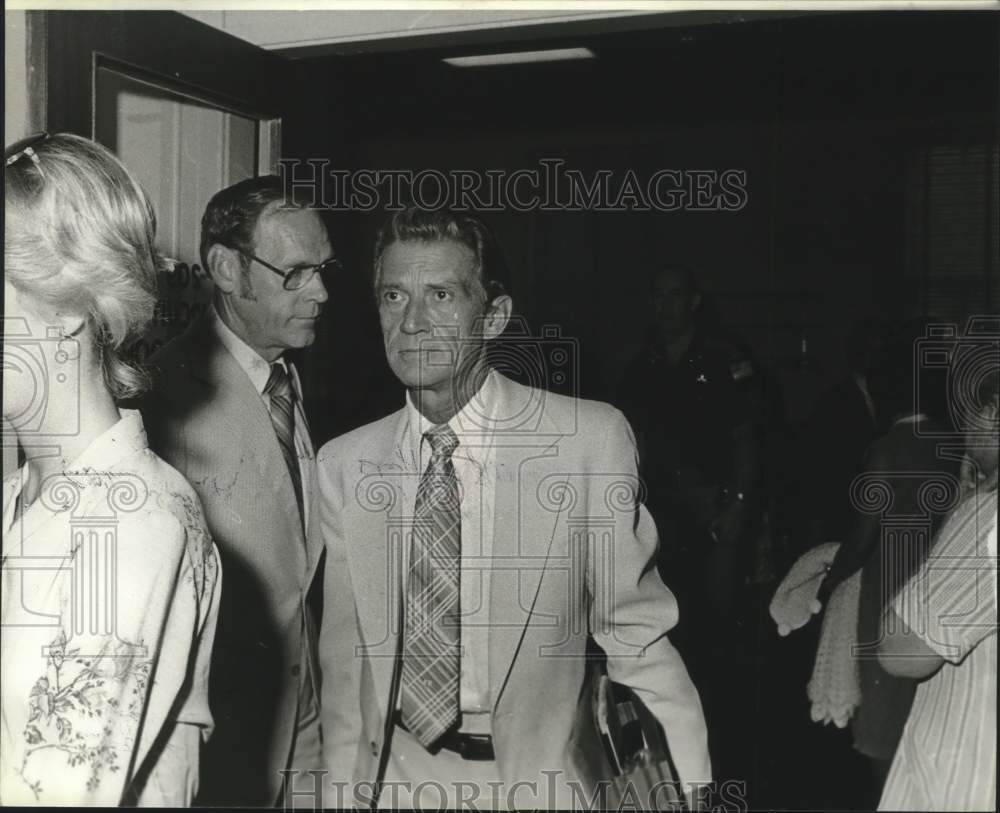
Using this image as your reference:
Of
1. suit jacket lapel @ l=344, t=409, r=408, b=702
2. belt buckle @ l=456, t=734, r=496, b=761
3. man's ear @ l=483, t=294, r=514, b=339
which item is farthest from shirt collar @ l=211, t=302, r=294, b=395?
belt buckle @ l=456, t=734, r=496, b=761

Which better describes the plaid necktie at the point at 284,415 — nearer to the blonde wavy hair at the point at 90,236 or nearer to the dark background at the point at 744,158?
the dark background at the point at 744,158

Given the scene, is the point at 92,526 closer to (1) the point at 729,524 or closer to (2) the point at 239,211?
(2) the point at 239,211

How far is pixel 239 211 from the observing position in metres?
2.45

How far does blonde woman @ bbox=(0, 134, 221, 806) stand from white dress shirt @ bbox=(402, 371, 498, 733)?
1.81 ft

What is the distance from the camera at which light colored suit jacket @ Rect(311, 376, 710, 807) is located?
7.91ft

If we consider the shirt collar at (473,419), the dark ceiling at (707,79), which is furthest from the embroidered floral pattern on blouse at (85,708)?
the dark ceiling at (707,79)

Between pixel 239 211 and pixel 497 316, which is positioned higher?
pixel 239 211

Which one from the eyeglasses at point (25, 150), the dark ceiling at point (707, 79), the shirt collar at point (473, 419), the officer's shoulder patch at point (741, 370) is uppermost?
the dark ceiling at point (707, 79)

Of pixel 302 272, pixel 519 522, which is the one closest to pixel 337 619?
pixel 519 522

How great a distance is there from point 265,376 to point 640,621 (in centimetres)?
98

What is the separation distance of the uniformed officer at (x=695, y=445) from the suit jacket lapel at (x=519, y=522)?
22 centimetres

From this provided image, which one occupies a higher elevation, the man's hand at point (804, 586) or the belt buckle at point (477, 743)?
the man's hand at point (804, 586)

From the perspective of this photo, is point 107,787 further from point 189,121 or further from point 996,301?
point 996,301

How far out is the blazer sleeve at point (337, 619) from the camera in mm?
2457
